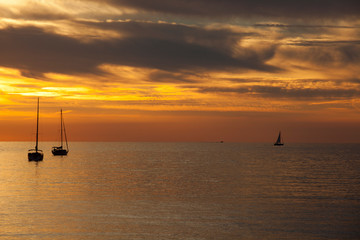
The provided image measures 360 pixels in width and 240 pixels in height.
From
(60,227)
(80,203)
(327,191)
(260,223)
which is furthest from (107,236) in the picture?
(327,191)

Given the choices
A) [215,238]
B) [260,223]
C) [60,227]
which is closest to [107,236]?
[60,227]

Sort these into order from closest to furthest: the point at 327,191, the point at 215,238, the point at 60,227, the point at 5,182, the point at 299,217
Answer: the point at 215,238 < the point at 60,227 < the point at 299,217 < the point at 327,191 < the point at 5,182

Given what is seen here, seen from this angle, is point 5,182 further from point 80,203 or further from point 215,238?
point 215,238

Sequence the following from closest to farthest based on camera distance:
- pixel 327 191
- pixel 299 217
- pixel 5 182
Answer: pixel 299 217 → pixel 327 191 → pixel 5 182

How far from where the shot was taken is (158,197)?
6097 cm

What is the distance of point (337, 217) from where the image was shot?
46156 millimetres

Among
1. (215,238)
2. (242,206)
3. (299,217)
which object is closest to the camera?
(215,238)

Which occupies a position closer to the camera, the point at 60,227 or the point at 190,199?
the point at 60,227

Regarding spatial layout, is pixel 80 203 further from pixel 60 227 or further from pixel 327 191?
pixel 327 191

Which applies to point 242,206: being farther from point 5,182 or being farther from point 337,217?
point 5,182

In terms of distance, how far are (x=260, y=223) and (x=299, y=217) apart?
6.03 meters

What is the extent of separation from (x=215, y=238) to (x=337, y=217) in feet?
57.9

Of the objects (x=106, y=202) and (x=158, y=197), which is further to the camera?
(x=158, y=197)

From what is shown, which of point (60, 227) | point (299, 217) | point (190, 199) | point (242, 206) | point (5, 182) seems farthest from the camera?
point (5, 182)
